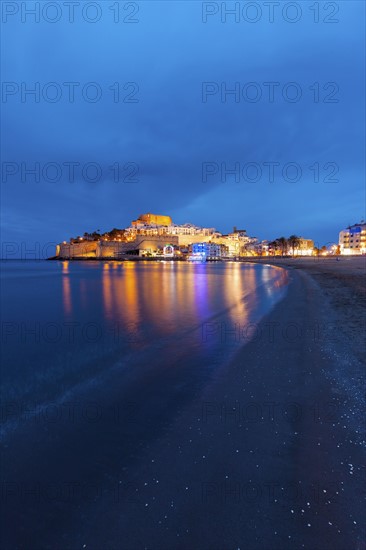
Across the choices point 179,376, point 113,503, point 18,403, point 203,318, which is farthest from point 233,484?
point 203,318

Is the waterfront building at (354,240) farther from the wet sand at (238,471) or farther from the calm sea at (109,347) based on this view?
the wet sand at (238,471)

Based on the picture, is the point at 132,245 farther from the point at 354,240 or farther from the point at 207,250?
the point at 354,240

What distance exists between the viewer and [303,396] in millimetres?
5109

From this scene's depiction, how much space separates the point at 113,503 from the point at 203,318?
11.5 metres

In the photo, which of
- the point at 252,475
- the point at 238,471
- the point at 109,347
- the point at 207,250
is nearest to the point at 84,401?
the point at 238,471

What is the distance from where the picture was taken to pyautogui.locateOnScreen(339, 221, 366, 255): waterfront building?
13100 cm

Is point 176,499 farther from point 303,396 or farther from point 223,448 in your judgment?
point 303,396

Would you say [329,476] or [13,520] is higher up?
[329,476]

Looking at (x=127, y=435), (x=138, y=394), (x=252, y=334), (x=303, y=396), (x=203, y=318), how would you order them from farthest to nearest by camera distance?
(x=203, y=318) < (x=252, y=334) < (x=138, y=394) < (x=303, y=396) < (x=127, y=435)

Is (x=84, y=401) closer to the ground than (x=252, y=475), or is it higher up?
closer to the ground

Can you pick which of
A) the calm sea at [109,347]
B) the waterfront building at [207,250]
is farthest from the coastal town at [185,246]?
the calm sea at [109,347]

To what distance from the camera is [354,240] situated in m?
137

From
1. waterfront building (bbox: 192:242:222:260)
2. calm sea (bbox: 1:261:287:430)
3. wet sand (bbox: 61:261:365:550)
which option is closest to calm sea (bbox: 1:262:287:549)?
calm sea (bbox: 1:261:287:430)

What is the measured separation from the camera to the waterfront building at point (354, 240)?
131 m
